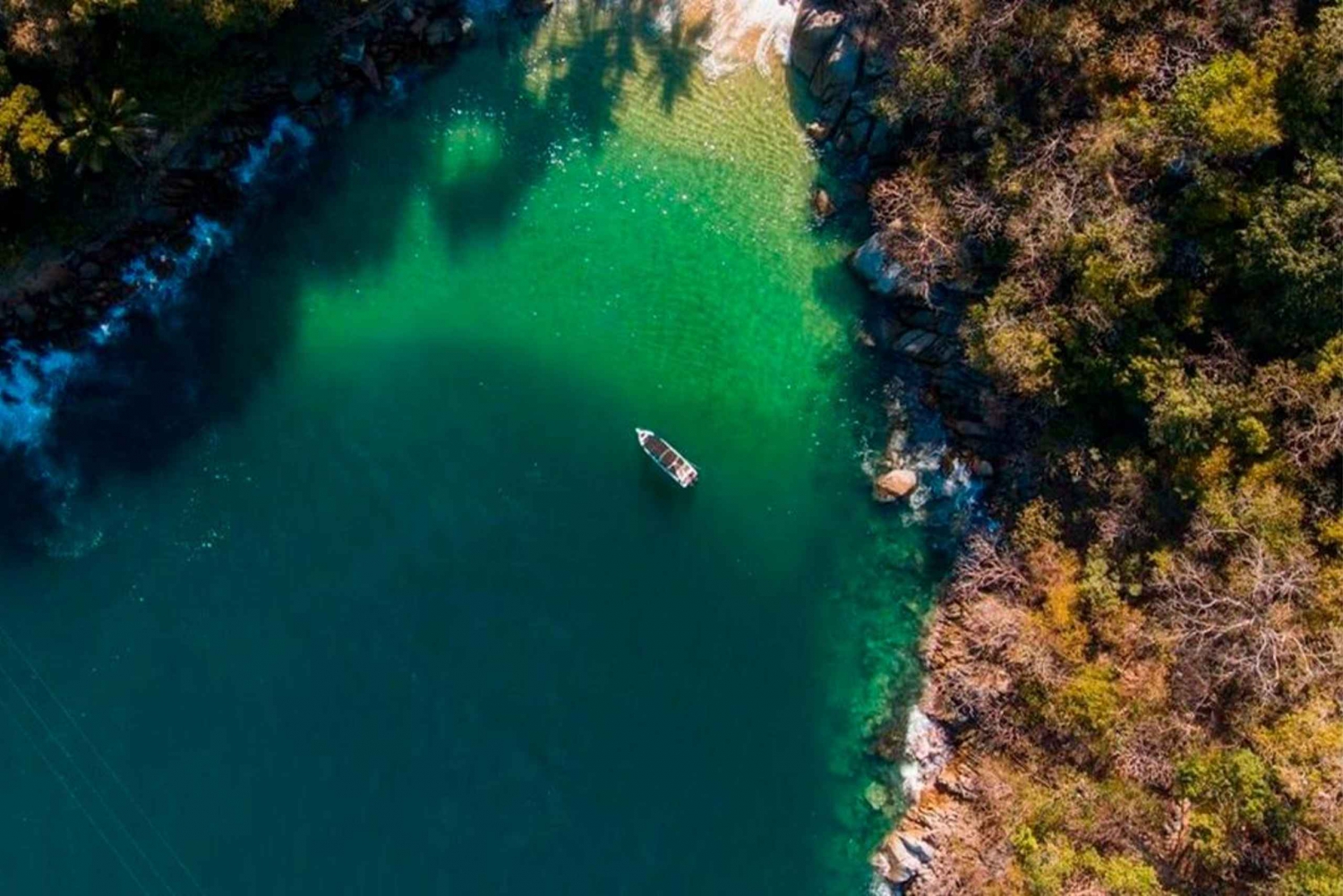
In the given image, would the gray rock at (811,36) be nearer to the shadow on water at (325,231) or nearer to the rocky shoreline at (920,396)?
the rocky shoreline at (920,396)

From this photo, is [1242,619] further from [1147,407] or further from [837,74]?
[837,74]

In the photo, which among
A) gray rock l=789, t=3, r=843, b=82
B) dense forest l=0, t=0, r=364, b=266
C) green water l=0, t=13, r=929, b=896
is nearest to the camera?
dense forest l=0, t=0, r=364, b=266

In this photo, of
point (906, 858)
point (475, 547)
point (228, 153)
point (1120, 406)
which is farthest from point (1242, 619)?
point (228, 153)

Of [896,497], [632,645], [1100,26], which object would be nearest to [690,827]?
[632,645]

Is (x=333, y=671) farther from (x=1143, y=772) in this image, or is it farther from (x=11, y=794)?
(x=1143, y=772)

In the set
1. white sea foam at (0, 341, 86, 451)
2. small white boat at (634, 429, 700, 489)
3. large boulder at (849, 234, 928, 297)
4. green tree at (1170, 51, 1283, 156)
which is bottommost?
white sea foam at (0, 341, 86, 451)

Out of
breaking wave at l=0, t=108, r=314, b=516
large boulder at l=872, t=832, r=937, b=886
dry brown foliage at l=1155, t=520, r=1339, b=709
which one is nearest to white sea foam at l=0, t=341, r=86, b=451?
breaking wave at l=0, t=108, r=314, b=516

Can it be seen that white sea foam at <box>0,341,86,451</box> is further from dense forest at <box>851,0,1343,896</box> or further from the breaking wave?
dense forest at <box>851,0,1343,896</box>
